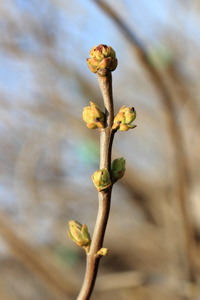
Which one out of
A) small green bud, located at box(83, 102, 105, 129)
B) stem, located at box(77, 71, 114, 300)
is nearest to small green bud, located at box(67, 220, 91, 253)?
stem, located at box(77, 71, 114, 300)

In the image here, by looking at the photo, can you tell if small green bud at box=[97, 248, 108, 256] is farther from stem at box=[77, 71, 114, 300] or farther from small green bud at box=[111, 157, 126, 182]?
small green bud at box=[111, 157, 126, 182]

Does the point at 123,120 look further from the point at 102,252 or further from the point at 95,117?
the point at 102,252

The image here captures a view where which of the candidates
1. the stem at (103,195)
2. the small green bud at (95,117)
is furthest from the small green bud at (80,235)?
the small green bud at (95,117)

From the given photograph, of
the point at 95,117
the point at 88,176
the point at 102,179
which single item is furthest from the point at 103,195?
the point at 88,176

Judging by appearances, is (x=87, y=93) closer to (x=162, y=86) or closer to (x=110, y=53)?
(x=162, y=86)

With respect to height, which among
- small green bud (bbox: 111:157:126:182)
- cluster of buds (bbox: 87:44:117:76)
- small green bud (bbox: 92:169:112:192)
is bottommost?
small green bud (bbox: 92:169:112:192)

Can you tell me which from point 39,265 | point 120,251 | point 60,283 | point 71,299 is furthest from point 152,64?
point 120,251
